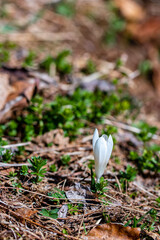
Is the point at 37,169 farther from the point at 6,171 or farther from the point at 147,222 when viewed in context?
the point at 147,222

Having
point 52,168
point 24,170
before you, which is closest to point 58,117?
point 52,168

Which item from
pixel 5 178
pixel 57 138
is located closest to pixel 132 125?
pixel 57 138

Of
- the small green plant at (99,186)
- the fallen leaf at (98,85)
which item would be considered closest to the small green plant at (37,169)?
→ the small green plant at (99,186)

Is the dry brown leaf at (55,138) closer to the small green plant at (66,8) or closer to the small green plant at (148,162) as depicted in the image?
the small green plant at (148,162)

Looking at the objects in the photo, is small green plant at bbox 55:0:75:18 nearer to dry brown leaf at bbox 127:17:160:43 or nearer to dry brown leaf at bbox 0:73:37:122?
dry brown leaf at bbox 127:17:160:43

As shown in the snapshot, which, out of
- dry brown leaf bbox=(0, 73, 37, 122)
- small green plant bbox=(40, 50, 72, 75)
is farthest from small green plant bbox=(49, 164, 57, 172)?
small green plant bbox=(40, 50, 72, 75)

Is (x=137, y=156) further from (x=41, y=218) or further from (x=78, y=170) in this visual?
(x=41, y=218)
